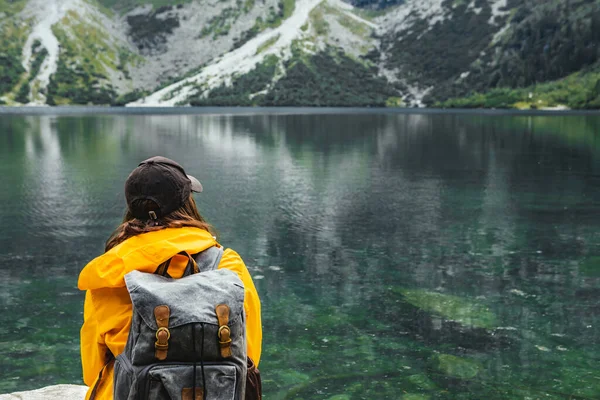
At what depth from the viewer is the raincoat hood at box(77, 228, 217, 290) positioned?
476 centimetres

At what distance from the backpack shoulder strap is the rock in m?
5.47

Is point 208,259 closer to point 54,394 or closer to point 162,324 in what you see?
point 162,324

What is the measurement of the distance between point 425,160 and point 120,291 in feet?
201

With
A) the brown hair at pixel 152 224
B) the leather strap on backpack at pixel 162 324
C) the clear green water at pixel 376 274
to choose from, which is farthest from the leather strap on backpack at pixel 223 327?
the clear green water at pixel 376 274

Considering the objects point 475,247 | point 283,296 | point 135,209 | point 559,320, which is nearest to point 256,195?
point 475,247

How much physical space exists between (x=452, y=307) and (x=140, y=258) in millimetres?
15534

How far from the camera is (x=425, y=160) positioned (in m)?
64.5

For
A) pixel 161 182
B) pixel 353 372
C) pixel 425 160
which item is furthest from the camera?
pixel 425 160

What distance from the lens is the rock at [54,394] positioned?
379 inches

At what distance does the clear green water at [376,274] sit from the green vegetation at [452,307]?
0.08 m

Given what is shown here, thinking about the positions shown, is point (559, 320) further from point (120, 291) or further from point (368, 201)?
point (368, 201)

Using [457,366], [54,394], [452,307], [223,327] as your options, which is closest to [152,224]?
[223,327]

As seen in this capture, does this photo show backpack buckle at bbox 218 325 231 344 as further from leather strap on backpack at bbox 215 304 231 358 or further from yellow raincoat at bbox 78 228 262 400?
yellow raincoat at bbox 78 228 262 400

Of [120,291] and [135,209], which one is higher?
[135,209]
